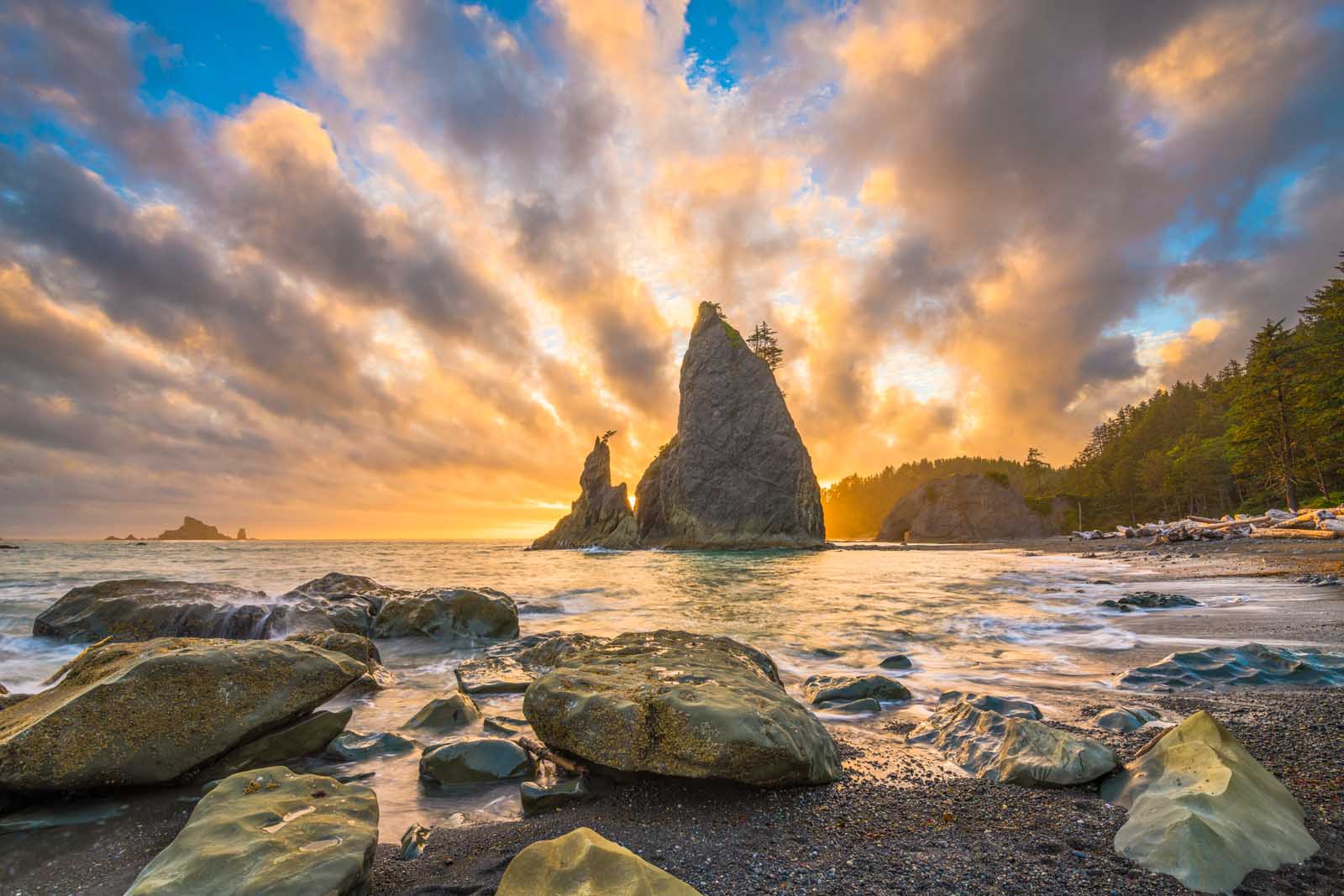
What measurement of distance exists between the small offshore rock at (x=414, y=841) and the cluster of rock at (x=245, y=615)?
21.6 ft

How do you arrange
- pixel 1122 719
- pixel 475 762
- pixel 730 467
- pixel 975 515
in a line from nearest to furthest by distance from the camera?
pixel 475 762, pixel 1122 719, pixel 730 467, pixel 975 515

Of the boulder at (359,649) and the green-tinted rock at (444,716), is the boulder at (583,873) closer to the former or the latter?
the green-tinted rock at (444,716)

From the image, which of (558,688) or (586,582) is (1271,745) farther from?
(586,582)

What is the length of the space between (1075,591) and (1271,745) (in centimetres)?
1291

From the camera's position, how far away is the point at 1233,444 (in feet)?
133

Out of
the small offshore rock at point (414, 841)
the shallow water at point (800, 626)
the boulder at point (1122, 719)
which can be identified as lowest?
the shallow water at point (800, 626)

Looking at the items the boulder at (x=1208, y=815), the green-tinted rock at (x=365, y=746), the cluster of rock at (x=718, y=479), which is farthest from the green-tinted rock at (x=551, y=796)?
the cluster of rock at (x=718, y=479)

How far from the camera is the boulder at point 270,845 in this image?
83.4 inches

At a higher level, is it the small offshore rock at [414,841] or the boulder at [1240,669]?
the boulder at [1240,669]

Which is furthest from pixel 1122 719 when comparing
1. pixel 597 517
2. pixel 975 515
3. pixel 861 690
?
pixel 975 515

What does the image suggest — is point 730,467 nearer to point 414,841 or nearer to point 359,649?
point 359,649

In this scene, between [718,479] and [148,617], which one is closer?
[148,617]

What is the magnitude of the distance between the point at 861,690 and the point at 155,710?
5.57m

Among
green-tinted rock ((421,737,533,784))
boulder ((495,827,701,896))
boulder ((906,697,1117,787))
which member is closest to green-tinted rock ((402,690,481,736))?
green-tinted rock ((421,737,533,784))
